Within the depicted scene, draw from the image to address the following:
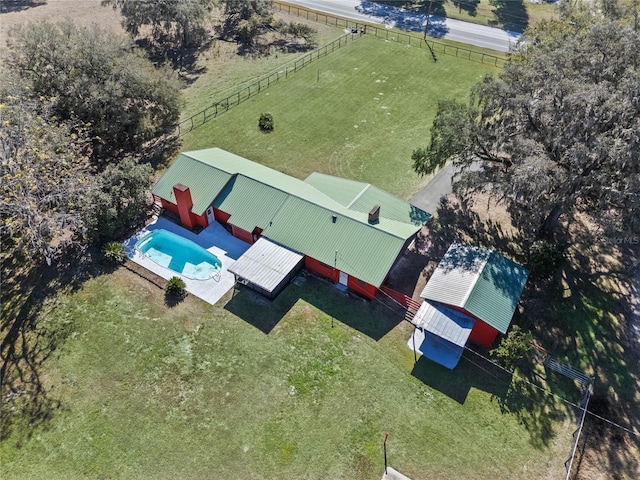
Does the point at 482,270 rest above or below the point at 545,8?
below

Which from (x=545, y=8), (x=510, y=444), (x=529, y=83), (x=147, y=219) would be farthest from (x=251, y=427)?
(x=545, y=8)

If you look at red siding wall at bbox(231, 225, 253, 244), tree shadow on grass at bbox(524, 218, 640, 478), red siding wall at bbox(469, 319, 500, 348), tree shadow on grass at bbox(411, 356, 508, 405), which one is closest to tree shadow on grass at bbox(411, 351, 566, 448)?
tree shadow on grass at bbox(411, 356, 508, 405)

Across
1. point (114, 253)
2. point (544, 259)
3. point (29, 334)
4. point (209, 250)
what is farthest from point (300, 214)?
point (29, 334)

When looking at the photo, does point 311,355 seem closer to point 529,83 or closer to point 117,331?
point 117,331

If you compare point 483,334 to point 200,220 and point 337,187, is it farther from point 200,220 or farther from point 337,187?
point 200,220

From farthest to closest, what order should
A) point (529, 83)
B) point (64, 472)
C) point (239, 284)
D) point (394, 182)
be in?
point (394, 182)
point (239, 284)
point (529, 83)
point (64, 472)

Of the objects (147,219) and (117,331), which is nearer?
(117,331)
